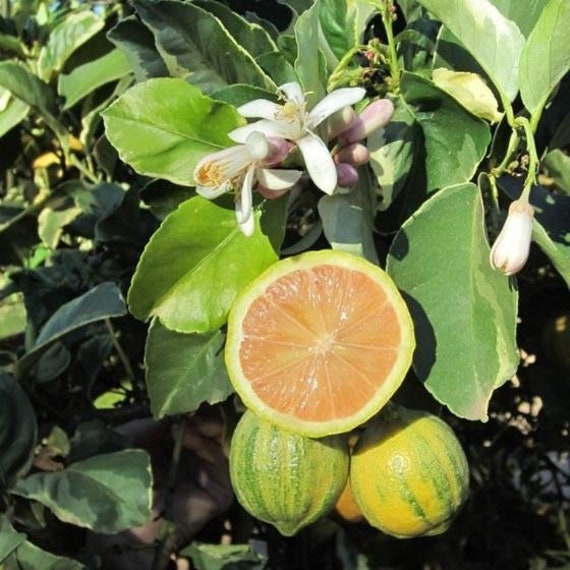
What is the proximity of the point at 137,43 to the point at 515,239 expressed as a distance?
1.11 feet

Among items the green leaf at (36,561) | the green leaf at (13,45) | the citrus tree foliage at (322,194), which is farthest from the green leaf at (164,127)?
the green leaf at (13,45)

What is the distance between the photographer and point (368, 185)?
66 centimetres

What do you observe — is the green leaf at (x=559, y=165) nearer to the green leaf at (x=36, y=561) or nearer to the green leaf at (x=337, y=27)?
the green leaf at (x=337, y=27)

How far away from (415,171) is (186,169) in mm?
157

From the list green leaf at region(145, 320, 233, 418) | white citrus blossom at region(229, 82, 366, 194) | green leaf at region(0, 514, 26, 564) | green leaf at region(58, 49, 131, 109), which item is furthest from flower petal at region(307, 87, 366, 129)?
green leaf at region(58, 49, 131, 109)

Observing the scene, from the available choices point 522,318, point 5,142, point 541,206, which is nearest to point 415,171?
point 541,206

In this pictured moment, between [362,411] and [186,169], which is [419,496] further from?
[186,169]

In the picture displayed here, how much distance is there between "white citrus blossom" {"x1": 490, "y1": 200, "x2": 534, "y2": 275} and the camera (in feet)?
1.86

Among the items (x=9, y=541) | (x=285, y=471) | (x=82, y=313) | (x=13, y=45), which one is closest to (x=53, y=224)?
(x=13, y=45)

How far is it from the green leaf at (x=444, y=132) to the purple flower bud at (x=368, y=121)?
1.5 inches

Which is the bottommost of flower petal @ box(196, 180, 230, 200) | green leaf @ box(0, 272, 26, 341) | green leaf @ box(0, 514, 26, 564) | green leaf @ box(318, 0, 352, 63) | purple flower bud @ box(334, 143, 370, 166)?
green leaf @ box(0, 272, 26, 341)

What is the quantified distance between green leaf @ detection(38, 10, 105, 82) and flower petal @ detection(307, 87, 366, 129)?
0.55m

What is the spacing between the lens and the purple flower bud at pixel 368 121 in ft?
1.96

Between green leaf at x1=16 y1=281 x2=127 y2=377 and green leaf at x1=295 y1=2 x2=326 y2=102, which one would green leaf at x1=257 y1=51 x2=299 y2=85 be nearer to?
green leaf at x1=295 y1=2 x2=326 y2=102
